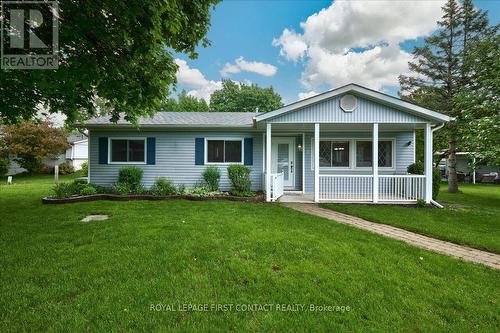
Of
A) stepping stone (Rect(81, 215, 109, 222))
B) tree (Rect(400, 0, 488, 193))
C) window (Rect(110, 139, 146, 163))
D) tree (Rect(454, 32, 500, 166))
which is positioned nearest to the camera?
stepping stone (Rect(81, 215, 109, 222))

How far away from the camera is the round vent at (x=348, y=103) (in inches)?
309

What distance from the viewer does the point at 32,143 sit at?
732 inches

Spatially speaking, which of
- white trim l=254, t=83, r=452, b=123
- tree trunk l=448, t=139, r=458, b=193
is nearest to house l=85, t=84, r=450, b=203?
white trim l=254, t=83, r=452, b=123

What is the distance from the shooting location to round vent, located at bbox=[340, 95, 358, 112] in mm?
7855

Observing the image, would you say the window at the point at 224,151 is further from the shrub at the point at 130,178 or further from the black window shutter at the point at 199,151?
the shrub at the point at 130,178

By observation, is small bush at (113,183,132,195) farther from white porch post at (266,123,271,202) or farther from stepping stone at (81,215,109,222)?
white porch post at (266,123,271,202)

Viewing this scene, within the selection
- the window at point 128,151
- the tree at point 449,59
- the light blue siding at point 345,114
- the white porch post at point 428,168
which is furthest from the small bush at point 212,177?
the tree at point 449,59

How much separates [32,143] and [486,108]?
26872 mm

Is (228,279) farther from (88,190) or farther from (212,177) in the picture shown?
(88,190)

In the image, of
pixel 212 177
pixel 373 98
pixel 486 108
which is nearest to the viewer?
pixel 373 98

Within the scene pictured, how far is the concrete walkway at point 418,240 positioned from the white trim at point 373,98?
3.27m

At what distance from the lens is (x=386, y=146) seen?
9.85 meters

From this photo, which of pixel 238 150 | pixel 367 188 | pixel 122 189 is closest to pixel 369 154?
pixel 367 188

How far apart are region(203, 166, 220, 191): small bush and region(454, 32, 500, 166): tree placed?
30.6 ft
